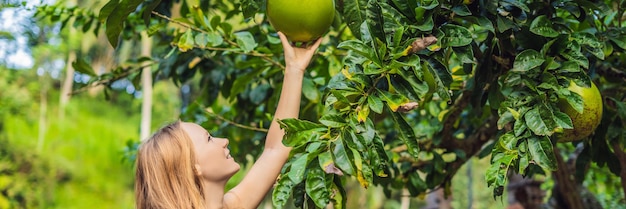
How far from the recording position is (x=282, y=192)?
4.56ft

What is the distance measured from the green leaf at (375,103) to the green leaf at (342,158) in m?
0.10

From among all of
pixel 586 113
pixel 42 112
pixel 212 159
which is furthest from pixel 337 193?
pixel 42 112

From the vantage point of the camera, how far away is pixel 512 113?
58.8 inches

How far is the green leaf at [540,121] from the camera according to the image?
1.42 m

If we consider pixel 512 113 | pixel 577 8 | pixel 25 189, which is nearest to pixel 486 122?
pixel 577 8

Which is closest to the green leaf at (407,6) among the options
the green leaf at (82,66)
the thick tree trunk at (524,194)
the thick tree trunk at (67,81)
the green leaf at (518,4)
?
the green leaf at (518,4)

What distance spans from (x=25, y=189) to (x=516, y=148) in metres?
11.0

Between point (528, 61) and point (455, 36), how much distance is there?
19 cm

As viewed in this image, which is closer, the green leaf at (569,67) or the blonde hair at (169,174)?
the green leaf at (569,67)

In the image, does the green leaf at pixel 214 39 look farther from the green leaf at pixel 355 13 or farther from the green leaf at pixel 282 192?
the green leaf at pixel 282 192

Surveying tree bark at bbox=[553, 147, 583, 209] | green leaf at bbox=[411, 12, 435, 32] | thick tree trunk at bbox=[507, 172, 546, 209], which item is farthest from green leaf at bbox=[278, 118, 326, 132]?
thick tree trunk at bbox=[507, 172, 546, 209]

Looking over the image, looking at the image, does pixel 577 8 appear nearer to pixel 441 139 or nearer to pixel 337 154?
pixel 337 154

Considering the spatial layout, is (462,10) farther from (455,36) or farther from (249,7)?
(249,7)

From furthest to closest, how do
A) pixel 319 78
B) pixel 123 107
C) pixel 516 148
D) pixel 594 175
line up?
1. pixel 123 107
2. pixel 594 175
3. pixel 319 78
4. pixel 516 148
